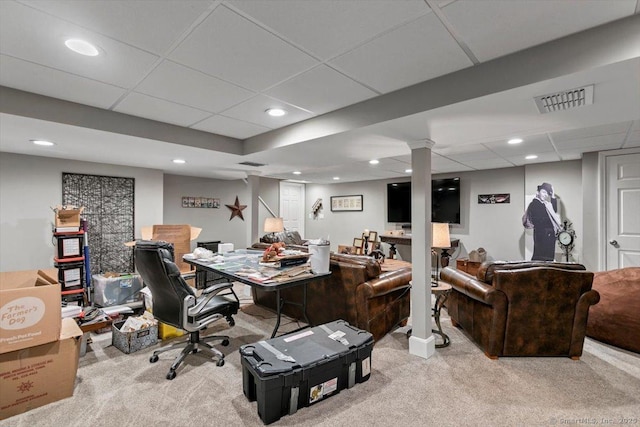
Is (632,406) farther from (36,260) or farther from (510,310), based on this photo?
(36,260)

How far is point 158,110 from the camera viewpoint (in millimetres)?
2863

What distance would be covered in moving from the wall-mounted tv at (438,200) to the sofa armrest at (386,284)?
10.7 ft

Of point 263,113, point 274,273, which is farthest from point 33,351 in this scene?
point 263,113

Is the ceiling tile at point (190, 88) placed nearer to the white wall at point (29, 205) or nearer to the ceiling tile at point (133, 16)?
the ceiling tile at point (133, 16)

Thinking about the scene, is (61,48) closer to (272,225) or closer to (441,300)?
(441,300)

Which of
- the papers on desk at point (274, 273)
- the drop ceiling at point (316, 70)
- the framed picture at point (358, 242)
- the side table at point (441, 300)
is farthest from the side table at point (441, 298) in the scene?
the framed picture at point (358, 242)

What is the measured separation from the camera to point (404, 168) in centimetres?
586

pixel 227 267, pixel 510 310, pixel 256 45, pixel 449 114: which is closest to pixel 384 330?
pixel 510 310

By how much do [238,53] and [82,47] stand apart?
90 cm

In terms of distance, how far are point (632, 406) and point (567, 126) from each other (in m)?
2.21

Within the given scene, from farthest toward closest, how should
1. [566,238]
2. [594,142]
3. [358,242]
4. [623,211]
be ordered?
[358,242]
[566,238]
[623,211]
[594,142]

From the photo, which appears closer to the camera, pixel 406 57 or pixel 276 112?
pixel 406 57

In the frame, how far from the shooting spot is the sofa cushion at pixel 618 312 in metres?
2.93

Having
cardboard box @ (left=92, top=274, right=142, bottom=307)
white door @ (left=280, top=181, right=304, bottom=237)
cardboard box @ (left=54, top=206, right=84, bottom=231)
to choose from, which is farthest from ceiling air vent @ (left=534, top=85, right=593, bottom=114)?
white door @ (left=280, top=181, right=304, bottom=237)
